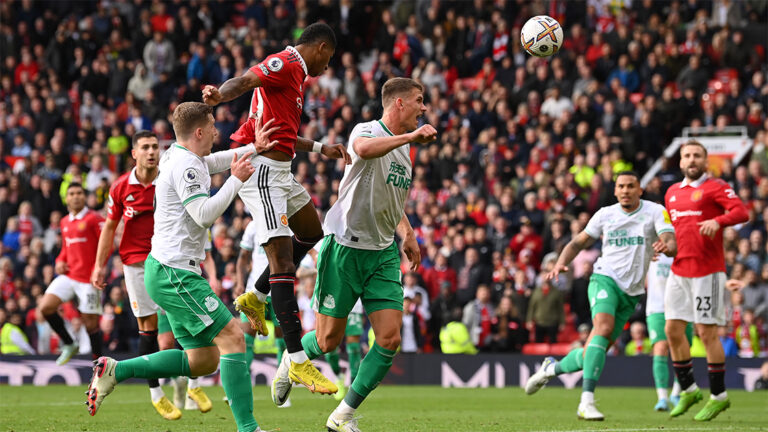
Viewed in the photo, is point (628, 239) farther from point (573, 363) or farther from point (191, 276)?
point (191, 276)

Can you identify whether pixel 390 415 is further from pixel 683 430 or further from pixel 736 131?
pixel 736 131

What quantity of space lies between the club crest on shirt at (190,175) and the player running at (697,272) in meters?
6.15

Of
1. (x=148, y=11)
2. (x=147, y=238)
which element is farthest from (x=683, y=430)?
(x=148, y=11)

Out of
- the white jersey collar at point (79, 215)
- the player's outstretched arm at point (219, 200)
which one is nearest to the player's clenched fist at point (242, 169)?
the player's outstretched arm at point (219, 200)

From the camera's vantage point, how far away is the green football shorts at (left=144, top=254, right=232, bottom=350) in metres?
8.04

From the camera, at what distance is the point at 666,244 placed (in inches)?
441

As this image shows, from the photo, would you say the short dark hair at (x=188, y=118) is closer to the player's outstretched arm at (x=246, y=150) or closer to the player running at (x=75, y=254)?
the player's outstretched arm at (x=246, y=150)

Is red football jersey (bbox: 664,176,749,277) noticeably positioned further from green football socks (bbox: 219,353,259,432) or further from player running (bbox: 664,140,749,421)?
green football socks (bbox: 219,353,259,432)

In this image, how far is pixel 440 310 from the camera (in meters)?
19.5

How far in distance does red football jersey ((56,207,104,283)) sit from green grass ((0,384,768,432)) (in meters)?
1.76

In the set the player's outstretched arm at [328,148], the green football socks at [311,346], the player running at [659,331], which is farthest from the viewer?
the player running at [659,331]

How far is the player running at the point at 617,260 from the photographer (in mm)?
11445

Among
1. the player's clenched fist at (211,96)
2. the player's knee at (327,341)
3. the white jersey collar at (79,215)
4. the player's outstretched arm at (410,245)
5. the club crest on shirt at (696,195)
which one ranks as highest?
the player's clenched fist at (211,96)

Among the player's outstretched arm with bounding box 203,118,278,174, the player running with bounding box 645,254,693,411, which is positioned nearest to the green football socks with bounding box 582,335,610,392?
the player running with bounding box 645,254,693,411
